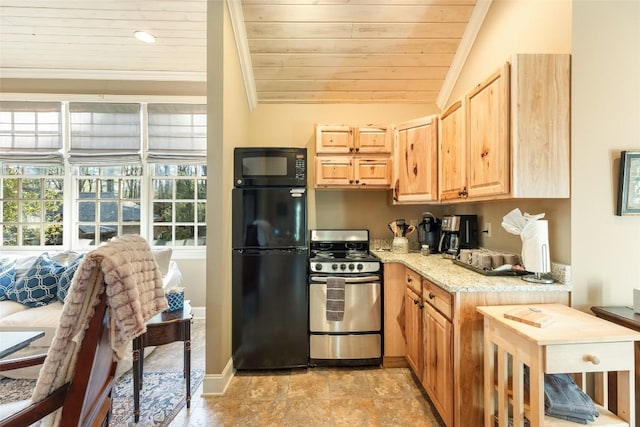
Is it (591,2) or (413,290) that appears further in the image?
(413,290)

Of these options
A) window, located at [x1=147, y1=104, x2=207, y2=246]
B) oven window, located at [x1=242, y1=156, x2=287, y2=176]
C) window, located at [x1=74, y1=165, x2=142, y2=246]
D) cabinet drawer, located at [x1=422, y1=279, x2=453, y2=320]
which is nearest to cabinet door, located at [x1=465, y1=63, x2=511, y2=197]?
cabinet drawer, located at [x1=422, y1=279, x2=453, y2=320]

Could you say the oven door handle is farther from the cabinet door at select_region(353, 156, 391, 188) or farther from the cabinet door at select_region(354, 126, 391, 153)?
the cabinet door at select_region(354, 126, 391, 153)

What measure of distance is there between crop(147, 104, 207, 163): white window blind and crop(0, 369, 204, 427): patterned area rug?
8.01 feet

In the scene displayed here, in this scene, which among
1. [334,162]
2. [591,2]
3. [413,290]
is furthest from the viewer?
[334,162]

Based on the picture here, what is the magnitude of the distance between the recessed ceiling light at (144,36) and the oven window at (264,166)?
1741 millimetres

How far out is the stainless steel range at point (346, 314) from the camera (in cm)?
246

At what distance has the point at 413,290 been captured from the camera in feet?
7.41

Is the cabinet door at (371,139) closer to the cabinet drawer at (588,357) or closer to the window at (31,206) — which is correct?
the cabinet drawer at (588,357)

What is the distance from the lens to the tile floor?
6.09 feet

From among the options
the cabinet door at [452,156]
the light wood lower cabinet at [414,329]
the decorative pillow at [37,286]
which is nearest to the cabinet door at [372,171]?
the cabinet door at [452,156]

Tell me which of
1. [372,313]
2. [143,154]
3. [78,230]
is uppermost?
[143,154]

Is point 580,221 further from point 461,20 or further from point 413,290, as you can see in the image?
point 461,20

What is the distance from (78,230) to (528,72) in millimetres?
4977

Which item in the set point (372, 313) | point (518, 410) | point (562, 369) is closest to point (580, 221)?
point (562, 369)
